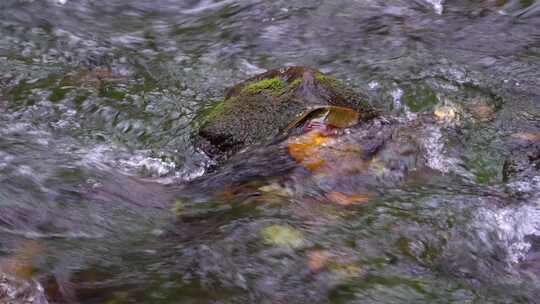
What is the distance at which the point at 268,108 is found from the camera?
538 centimetres

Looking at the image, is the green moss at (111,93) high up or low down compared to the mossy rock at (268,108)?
down

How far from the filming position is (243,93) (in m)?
5.54

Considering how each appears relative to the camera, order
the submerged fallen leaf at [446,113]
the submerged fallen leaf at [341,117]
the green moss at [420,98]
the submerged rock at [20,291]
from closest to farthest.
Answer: the submerged rock at [20,291] → the submerged fallen leaf at [341,117] → the submerged fallen leaf at [446,113] → the green moss at [420,98]

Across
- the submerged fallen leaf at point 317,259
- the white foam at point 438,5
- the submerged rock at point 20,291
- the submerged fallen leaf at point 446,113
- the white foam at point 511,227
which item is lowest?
the white foam at point 511,227

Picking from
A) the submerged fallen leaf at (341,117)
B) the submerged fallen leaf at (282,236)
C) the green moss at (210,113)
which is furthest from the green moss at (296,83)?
the submerged fallen leaf at (282,236)

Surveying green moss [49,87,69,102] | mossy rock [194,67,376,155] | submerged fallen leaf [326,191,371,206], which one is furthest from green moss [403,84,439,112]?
green moss [49,87,69,102]

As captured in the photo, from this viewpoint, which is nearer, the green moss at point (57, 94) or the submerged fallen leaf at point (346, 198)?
the submerged fallen leaf at point (346, 198)

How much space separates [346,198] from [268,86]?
1435 millimetres

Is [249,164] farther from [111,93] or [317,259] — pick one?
[111,93]

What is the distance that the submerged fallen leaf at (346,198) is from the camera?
175 inches

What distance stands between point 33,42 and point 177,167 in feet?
10.2

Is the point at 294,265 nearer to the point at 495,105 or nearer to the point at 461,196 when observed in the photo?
the point at 461,196

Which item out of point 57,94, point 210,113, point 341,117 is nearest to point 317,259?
point 341,117

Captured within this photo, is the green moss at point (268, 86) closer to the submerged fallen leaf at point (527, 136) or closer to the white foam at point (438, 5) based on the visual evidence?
the submerged fallen leaf at point (527, 136)
